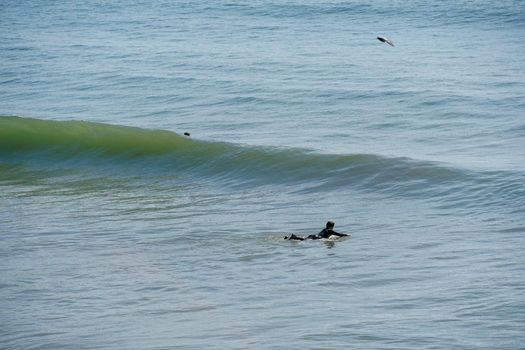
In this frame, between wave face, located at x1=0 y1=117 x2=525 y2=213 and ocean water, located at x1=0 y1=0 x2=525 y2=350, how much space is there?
0.06m

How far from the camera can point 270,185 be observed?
20.6 meters

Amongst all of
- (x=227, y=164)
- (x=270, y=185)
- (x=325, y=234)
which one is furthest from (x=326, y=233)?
(x=227, y=164)

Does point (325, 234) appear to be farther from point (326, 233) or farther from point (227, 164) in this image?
point (227, 164)

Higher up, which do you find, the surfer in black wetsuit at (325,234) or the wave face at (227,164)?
the wave face at (227,164)

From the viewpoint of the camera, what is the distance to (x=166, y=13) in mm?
47781

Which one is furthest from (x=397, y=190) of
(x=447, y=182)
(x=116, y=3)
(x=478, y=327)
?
(x=116, y=3)

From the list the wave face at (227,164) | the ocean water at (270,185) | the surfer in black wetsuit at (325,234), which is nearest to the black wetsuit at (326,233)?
the surfer in black wetsuit at (325,234)

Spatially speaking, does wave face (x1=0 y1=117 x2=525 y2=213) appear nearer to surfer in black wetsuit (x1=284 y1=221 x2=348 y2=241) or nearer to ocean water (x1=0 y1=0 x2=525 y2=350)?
ocean water (x1=0 y1=0 x2=525 y2=350)

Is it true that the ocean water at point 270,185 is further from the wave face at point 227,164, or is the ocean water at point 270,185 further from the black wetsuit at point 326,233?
the black wetsuit at point 326,233

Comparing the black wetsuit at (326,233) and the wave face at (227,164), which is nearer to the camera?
the black wetsuit at (326,233)

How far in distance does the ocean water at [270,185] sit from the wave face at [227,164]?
0.06 meters

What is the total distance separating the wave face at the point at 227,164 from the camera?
1898 centimetres

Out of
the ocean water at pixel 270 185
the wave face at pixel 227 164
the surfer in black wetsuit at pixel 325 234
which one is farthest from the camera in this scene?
the wave face at pixel 227 164

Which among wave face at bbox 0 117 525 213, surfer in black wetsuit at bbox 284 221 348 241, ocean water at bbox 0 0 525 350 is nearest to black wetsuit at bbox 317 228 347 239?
surfer in black wetsuit at bbox 284 221 348 241
